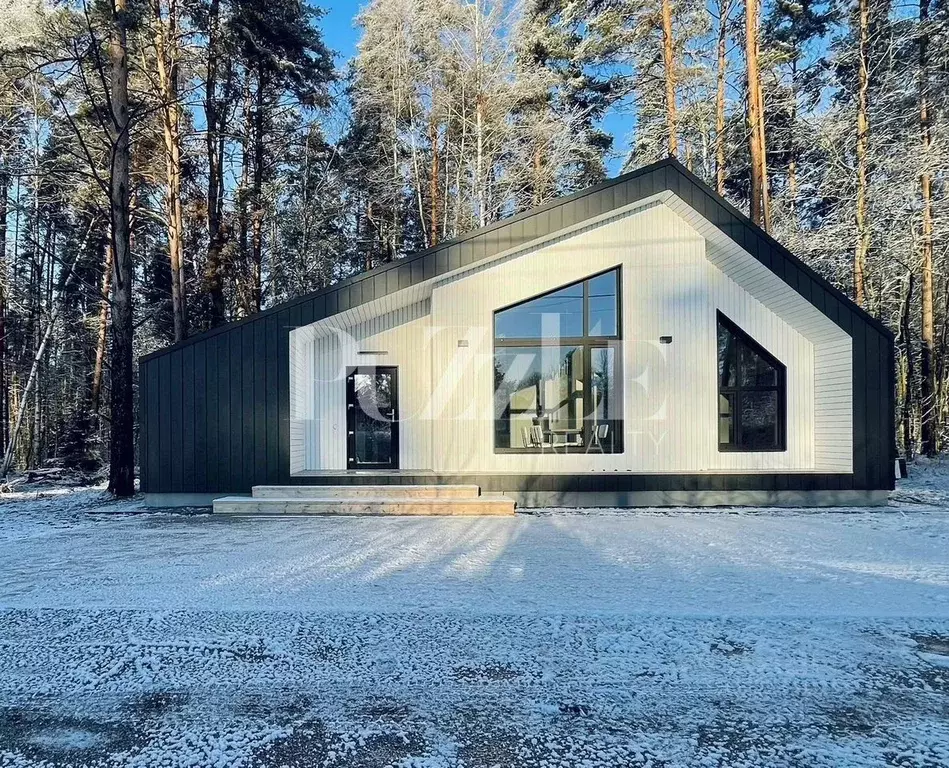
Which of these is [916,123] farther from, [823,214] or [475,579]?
[475,579]

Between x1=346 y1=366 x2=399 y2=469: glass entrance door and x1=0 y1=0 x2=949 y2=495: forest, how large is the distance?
11.3 feet

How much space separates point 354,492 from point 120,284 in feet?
15.9

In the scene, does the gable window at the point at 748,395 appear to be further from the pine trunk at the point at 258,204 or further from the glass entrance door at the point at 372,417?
the pine trunk at the point at 258,204

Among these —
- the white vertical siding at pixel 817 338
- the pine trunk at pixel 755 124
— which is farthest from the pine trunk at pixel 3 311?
the pine trunk at pixel 755 124

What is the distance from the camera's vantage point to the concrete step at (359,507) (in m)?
6.06

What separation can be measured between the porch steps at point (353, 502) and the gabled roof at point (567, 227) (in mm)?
2214

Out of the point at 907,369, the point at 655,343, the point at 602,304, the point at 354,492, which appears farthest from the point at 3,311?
the point at 907,369

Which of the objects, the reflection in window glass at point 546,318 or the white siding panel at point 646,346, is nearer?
the white siding panel at point 646,346

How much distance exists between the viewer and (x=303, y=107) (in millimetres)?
12445

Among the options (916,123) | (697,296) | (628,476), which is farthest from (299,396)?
(916,123)

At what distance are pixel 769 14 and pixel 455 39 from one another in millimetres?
6984

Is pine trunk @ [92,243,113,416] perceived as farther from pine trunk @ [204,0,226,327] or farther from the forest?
pine trunk @ [204,0,226,327]

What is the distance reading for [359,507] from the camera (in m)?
6.14

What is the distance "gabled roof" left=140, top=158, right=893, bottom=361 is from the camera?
649 centimetres
